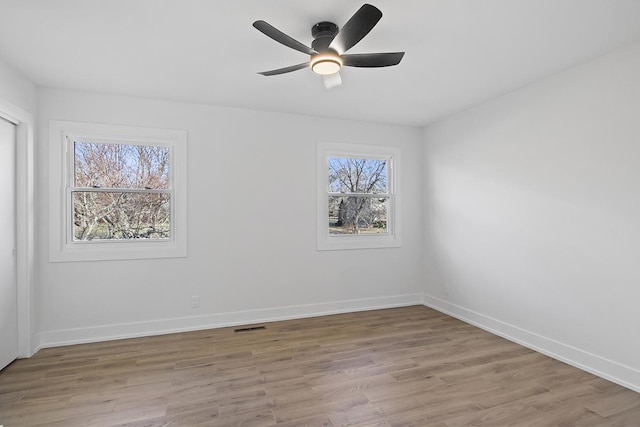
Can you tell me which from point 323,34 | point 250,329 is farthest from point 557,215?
point 250,329

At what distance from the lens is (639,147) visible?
2.39 m

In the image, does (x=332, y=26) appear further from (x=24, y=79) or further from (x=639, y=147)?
(x=24, y=79)

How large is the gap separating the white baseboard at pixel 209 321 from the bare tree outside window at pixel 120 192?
3.16 feet

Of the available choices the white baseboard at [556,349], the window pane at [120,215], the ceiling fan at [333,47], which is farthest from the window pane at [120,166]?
the white baseboard at [556,349]

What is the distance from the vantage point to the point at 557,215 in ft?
9.66

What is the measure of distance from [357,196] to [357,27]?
2773mm

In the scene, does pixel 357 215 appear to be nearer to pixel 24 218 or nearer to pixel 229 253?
pixel 229 253

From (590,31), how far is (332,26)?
184 cm

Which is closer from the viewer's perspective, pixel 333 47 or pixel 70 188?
pixel 333 47

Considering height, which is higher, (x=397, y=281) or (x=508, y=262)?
(x=508, y=262)

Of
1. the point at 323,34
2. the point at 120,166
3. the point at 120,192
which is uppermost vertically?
the point at 323,34

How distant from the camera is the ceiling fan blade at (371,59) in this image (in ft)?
7.13

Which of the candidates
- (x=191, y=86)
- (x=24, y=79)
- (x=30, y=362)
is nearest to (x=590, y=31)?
(x=191, y=86)

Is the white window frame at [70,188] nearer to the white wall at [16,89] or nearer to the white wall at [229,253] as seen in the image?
the white wall at [229,253]
